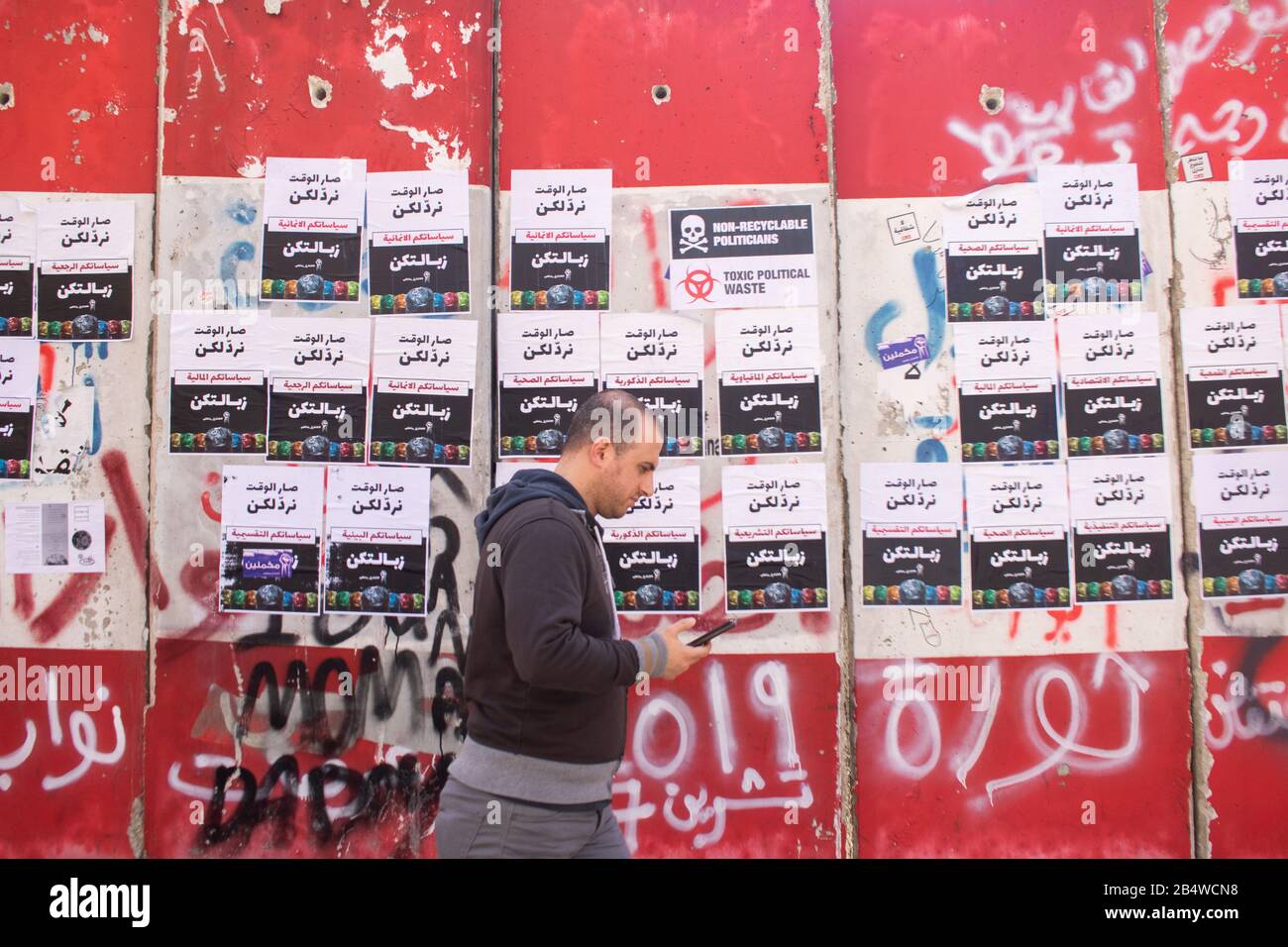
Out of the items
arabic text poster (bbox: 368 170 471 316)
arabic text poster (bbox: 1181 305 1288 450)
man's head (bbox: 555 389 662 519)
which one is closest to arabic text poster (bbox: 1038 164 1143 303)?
arabic text poster (bbox: 1181 305 1288 450)

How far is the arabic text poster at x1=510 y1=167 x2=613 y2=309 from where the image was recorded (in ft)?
13.5

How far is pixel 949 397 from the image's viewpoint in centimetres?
410

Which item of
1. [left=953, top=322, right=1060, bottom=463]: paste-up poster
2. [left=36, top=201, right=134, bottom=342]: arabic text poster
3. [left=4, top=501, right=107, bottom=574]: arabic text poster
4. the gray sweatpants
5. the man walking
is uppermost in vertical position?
[left=36, top=201, right=134, bottom=342]: arabic text poster

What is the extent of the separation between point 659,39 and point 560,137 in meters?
0.64

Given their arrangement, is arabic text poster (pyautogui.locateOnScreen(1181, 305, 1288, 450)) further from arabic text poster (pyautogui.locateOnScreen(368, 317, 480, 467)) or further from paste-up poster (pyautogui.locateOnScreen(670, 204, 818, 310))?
arabic text poster (pyautogui.locateOnScreen(368, 317, 480, 467))

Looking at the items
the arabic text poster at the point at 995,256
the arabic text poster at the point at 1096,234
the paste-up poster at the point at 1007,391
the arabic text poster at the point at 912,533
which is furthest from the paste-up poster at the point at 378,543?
the arabic text poster at the point at 1096,234

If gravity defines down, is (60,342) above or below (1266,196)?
below

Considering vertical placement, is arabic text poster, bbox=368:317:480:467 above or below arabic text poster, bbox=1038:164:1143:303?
below

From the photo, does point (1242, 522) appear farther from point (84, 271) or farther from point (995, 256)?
point (84, 271)

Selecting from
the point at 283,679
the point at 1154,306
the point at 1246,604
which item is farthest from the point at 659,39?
the point at 1246,604

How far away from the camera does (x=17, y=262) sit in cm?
420

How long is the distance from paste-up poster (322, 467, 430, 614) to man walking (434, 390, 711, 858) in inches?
63.2

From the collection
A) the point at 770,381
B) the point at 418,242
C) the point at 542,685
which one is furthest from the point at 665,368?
the point at 542,685
